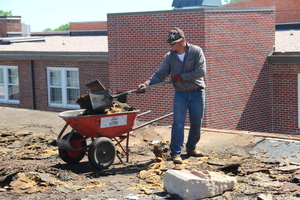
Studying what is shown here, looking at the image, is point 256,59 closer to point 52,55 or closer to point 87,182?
point 52,55

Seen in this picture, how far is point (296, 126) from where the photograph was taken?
16.6 m

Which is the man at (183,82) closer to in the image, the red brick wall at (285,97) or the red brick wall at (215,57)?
the red brick wall at (215,57)

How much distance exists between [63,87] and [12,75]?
11.4 ft

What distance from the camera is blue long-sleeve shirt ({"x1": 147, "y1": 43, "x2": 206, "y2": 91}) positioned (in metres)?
8.02

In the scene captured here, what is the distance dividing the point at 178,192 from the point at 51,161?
133 inches

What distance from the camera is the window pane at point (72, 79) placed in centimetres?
2038

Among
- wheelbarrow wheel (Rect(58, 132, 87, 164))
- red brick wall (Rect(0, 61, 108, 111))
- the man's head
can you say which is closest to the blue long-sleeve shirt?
the man's head

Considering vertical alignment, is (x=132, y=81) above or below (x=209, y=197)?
above

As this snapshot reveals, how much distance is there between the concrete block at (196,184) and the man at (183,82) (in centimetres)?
151

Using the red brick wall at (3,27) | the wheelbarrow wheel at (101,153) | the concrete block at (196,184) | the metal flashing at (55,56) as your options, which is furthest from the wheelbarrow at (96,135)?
the red brick wall at (3,27)

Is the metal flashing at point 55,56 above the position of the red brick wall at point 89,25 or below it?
below

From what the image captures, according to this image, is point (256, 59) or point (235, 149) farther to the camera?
point (256, 59)

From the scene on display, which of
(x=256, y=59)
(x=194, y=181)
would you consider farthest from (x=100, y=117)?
(x=256, y=59)

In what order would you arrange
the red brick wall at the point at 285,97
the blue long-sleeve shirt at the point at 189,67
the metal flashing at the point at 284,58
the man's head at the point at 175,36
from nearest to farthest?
the man's head at the point at 175,36 → the blue long-sleeve shirt at the point at 189,67 → the metal flashing at the point at 284,58 → the red brick wall at the point at 285,97
